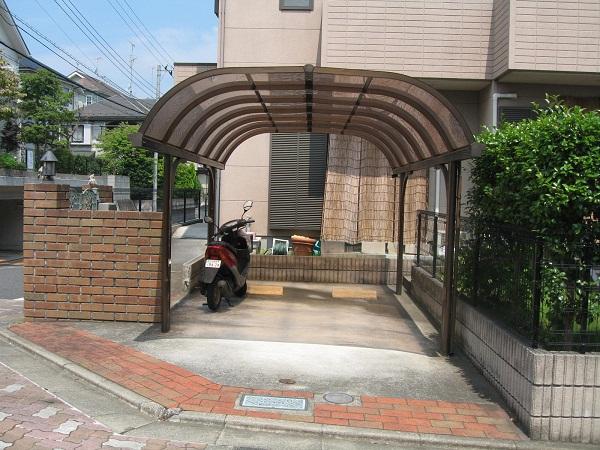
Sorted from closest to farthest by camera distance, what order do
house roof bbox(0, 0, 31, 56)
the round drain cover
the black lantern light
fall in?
the round drain cover
the black lantern light
house roof bbox(0, 0, 31, 56)

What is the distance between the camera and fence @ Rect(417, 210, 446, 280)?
330 inches

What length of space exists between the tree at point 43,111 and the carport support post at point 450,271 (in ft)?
87.1

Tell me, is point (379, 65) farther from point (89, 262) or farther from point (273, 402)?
point (273, 402)

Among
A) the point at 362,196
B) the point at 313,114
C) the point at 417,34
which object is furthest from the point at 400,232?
the point at 417,34

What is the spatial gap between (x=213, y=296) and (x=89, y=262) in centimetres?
180

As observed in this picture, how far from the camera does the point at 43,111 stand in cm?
2883

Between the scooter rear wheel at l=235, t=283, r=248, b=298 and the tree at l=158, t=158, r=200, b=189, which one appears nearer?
the scooter rear wheel at l=235, t=283, r=248, b=298

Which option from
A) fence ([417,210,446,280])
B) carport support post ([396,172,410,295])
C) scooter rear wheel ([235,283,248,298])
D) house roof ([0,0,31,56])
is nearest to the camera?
fence ([417,210,446,280])

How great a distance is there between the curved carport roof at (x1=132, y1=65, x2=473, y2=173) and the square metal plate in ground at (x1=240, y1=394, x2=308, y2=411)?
297 cm

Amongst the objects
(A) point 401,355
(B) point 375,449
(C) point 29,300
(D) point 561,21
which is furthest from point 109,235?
(D) point 561,21

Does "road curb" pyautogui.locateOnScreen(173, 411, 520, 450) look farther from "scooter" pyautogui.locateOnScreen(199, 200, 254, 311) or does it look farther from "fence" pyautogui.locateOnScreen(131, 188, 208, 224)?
"fence" pyautogui.locateOnScreen(131, 188, 208, 224)

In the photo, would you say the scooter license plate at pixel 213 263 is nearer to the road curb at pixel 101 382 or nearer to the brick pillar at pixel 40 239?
the brick pillar at pixel 40 239

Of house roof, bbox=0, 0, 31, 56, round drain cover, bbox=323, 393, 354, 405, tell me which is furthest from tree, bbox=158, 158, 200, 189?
round drain cover, bbox=323, 393, 354, 405

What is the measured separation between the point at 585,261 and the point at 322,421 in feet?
8.11
